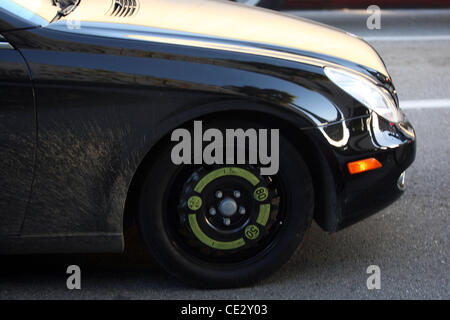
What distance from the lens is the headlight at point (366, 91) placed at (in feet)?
11.1

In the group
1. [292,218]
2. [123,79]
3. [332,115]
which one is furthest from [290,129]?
[123,79]

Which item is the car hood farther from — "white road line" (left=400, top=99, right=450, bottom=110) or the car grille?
"white road line" (left=400, top=99, right=450, bottom=110)

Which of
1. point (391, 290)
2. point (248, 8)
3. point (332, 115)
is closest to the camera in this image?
point (332, 115)

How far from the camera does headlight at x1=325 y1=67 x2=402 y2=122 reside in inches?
134

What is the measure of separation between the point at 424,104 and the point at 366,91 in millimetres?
3274

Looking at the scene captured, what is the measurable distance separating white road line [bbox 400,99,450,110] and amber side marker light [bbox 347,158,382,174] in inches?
125

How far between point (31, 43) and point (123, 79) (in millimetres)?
395

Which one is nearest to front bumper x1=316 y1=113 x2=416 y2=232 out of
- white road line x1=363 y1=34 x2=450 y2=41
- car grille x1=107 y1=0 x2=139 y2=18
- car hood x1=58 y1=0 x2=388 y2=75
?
car hood x1=58 y1=0 x2=388 y2=75

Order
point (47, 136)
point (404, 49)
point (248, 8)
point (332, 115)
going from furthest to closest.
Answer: point (404, 49) → point (248, 8) → point (332, 115) → point (47, 136)

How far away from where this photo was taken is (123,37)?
319 cm

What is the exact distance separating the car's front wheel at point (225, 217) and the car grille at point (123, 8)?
73 centimetres

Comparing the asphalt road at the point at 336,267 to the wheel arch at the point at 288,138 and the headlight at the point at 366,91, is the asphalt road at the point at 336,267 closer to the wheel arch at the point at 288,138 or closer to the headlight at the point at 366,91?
the wheel arch at the point at 288,138

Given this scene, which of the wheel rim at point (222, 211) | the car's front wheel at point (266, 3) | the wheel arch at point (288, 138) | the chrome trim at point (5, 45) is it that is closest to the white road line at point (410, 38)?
the car's front wheel at point (266, 3)

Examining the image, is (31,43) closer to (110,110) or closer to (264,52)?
(110,110)
